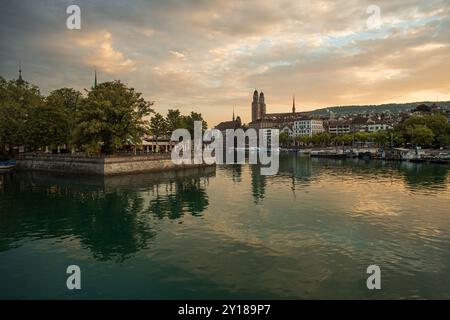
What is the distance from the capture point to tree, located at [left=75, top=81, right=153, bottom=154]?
58.5 metres

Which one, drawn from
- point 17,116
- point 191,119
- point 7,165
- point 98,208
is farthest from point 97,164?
point 191,119

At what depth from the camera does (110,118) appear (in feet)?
199

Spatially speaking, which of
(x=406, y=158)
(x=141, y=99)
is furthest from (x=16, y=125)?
(x=406, y=158)

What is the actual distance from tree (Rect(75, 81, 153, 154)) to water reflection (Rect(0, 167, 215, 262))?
28.2 feet

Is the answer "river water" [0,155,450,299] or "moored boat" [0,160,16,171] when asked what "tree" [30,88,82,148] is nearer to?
"moored boat" [0,160,16,171]

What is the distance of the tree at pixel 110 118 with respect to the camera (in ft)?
192

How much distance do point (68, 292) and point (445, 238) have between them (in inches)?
936

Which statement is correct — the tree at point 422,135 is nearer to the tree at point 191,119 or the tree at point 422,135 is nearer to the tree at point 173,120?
the tree at point 191,119

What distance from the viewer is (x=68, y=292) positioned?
50.6 ft

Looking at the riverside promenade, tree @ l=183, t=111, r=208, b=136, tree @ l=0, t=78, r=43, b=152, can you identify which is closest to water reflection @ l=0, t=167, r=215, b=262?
the riverside promenade

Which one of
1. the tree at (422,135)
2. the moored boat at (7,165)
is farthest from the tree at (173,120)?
the tree at (422,135)

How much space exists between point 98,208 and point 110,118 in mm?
30642

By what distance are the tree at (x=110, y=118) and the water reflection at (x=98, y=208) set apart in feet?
28.2
